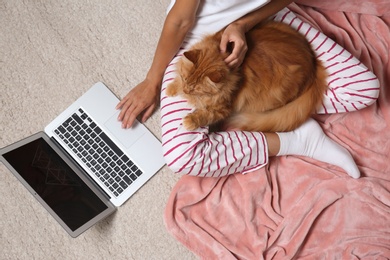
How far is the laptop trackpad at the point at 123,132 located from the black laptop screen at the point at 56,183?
187 mm

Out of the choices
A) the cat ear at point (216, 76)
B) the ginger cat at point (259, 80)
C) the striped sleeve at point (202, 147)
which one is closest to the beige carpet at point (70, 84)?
the striped sleeve at point (202, 147)

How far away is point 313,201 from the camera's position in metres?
1.29

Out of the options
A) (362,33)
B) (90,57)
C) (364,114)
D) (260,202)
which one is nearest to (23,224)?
(90,57)

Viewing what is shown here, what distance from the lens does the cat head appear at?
104cm

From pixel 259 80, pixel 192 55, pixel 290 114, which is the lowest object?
pixel 290 114

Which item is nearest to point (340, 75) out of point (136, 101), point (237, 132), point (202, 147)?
point (237, 132)

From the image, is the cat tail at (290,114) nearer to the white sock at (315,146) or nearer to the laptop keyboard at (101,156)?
the white sock at (315,146)

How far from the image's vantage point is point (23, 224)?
1412 mm

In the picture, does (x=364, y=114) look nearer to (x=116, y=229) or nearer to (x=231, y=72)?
(x=231, y=72)

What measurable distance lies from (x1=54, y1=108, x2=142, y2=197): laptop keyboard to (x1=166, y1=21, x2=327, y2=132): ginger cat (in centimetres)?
30

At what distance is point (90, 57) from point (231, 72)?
0.65 m

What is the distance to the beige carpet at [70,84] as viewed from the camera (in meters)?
1.39

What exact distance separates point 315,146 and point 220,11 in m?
0.52

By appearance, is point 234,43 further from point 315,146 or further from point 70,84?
point 70,84
